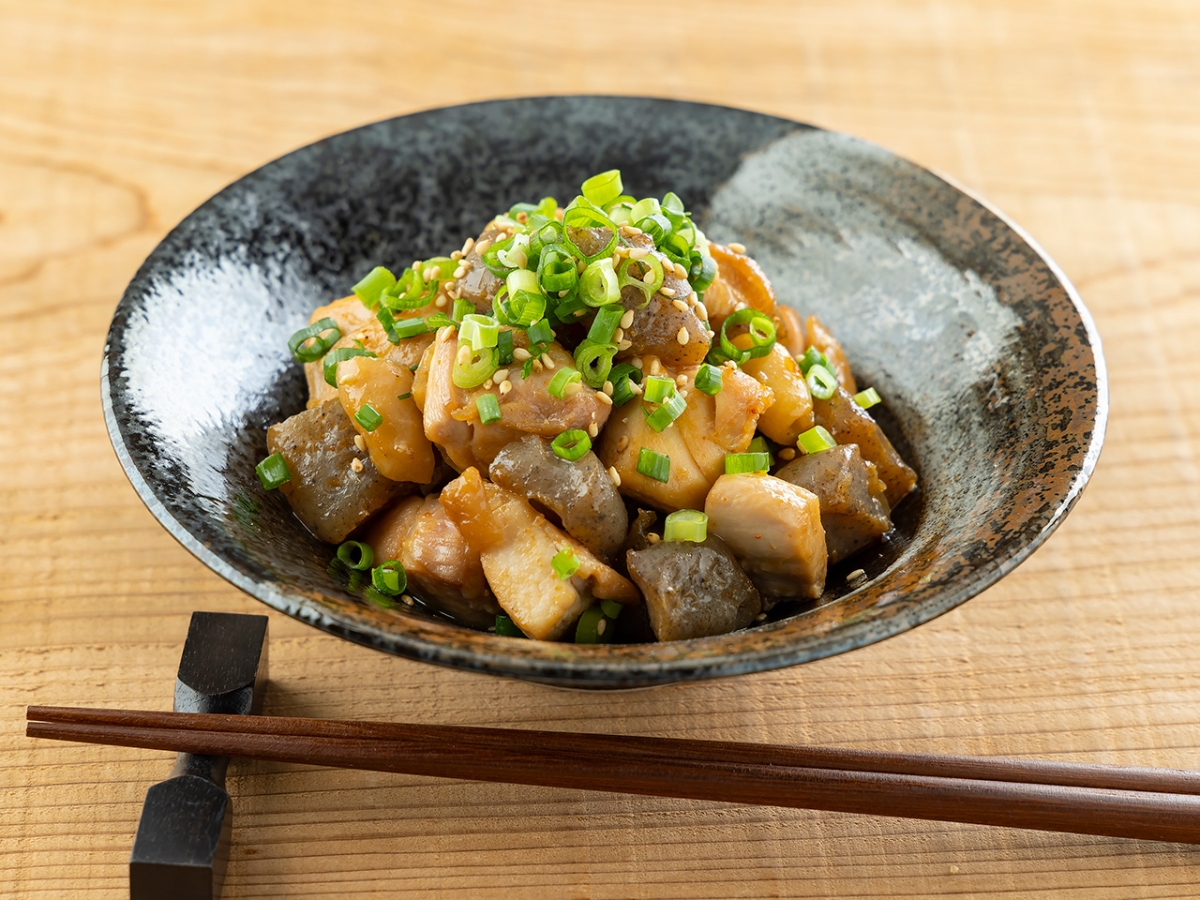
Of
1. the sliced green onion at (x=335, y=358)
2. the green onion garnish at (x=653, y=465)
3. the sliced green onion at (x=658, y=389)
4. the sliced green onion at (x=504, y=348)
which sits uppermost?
the sliced green onion at (x=504, y=348)

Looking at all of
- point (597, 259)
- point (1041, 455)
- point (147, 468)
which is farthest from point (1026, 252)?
point (147, 468)

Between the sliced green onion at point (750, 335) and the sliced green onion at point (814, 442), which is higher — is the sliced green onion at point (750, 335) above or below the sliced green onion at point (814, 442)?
above

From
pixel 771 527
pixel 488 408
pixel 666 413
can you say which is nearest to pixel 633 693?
pixel 771 527

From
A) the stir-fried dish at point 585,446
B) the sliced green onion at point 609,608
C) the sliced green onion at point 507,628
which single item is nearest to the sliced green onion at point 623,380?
the stir-fried dish at point 585,446

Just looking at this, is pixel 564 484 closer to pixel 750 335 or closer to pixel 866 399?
pixel 750 335

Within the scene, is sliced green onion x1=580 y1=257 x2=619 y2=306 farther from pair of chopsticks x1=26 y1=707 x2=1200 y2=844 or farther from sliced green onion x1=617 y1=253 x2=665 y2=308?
pair of chopsticks x1=26 y1=707 x2=1200 y2=844

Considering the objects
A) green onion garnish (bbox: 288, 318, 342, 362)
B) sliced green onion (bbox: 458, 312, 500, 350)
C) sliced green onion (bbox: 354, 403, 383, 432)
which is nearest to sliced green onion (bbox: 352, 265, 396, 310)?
green onion garnish (bbox: 288, 318, 342, 362)

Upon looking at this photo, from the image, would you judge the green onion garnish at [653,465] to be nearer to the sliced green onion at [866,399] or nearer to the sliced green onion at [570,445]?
the sliced green onion at [570,445]

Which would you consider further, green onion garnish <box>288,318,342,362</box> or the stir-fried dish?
green onion garnish <box>288,318,342,362</box>
